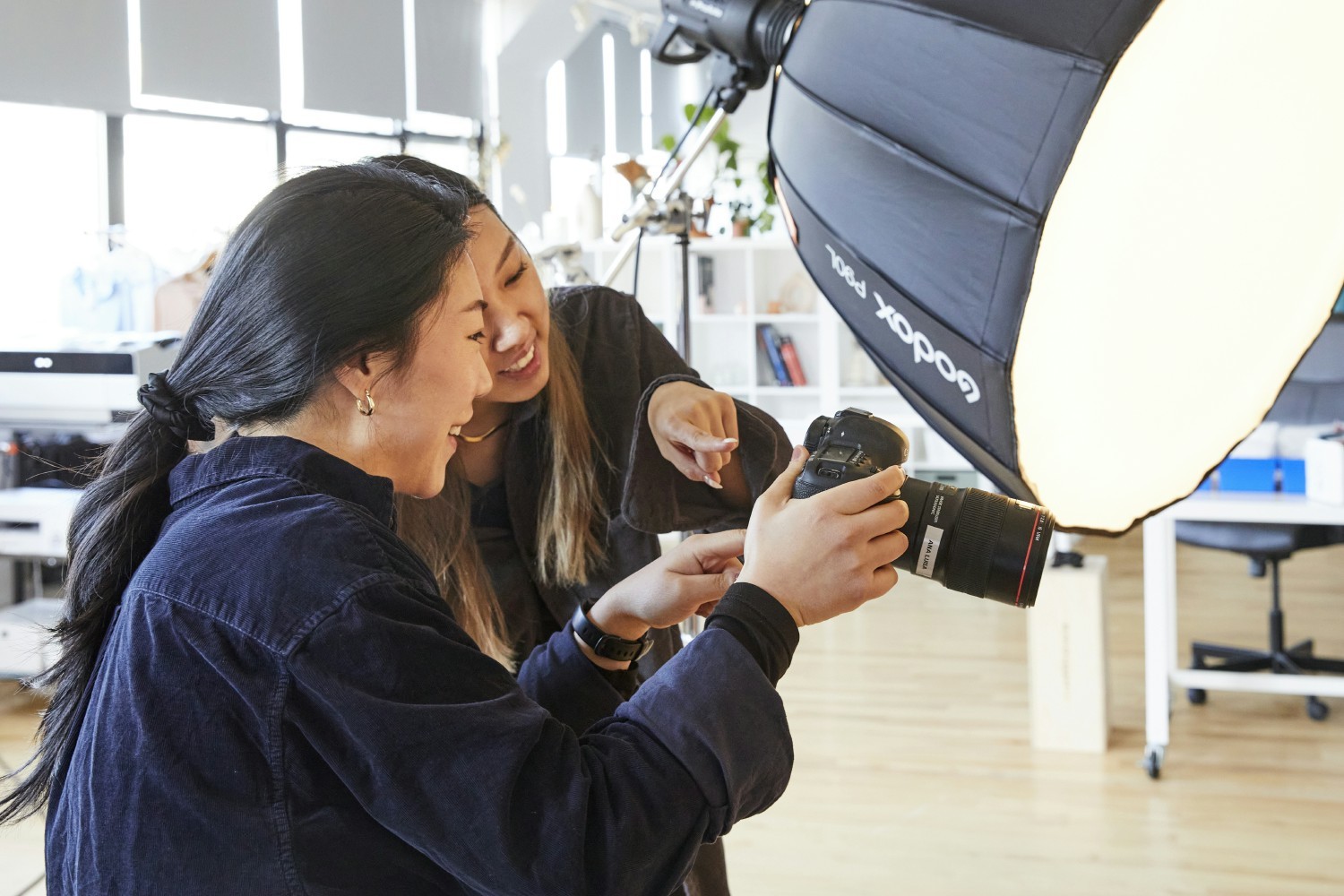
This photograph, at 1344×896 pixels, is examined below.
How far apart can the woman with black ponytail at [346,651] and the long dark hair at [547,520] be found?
335 mm

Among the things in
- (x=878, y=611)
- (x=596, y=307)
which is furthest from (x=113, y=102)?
(x=596, y=307)

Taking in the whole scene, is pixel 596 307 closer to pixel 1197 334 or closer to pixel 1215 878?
pixel 1197 334

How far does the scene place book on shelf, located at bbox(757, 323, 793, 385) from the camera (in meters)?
5.75

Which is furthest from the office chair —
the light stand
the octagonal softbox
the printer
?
the printer

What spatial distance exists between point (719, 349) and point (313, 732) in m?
5.41

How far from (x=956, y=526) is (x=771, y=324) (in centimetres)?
510

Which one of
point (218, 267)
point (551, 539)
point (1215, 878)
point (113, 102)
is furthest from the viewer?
point (113, 102)

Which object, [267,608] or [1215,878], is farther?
[1215,878]

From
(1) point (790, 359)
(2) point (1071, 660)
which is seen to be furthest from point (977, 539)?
(1) point (790, 359)

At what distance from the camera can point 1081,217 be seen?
1.43ft

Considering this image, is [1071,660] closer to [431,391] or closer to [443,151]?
[431,391]

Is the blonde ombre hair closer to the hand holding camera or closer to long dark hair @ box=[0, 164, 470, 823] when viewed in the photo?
long dark hair @ box=[0, 164, 470, 823]

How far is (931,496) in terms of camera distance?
0.80 m

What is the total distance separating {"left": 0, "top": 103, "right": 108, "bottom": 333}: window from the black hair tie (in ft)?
12.1
